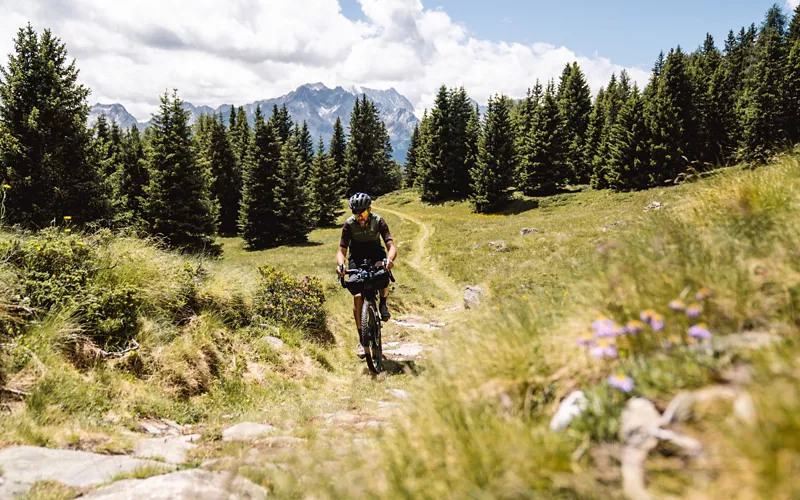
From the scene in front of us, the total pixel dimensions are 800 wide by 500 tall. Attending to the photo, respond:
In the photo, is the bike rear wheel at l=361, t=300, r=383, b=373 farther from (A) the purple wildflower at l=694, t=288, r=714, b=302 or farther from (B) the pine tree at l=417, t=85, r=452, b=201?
(B) the pine tree at l=417, t=85, r=452, b=201

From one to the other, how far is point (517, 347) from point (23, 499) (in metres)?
3.49

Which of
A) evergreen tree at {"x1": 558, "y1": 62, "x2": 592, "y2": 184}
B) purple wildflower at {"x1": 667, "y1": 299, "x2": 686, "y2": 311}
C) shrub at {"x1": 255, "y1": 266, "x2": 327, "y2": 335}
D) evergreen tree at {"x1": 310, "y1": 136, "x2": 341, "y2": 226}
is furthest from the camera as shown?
evergreen tree at {"x1": 558, "y1": 62, "x2": 592, "y2": 184}

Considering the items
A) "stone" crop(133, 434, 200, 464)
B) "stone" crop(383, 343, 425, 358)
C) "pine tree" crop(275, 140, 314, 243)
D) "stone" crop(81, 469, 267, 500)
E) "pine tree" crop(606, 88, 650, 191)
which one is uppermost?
"pine tree" crop(606, 88, 650, 191)

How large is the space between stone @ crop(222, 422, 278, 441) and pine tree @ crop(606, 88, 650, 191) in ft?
167

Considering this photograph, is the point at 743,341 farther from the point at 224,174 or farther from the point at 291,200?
the point at 224,174

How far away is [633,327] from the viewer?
2486 mm

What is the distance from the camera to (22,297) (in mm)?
5195

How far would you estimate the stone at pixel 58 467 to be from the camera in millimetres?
2910

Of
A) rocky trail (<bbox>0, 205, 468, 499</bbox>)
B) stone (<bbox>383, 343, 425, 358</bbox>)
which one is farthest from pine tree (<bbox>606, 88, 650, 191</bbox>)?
rocky trail (<bbox>0, 205, 468, 499</bbox>)

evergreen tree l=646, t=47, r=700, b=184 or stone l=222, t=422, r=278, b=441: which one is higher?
evergreen tree l=646, t=47, r=700, b=184

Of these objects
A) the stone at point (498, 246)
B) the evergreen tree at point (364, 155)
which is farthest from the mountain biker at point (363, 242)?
the evergreen tree at point (364, 155)

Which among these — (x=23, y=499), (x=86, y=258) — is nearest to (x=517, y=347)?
(x=23, y=499)

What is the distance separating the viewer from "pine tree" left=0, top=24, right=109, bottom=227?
19828 mm

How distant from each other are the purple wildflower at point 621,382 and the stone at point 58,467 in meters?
3.42
